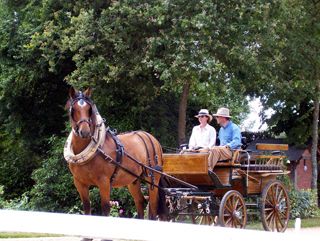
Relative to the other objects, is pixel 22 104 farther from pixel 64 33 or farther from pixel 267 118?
pixel 267 118

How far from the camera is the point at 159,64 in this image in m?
16.8

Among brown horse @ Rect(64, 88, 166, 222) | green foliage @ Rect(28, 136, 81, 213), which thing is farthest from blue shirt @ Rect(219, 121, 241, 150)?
green foliage @ Rect(28, 136, 81, 213)

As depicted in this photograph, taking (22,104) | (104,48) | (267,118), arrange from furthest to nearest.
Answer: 1. (267,118)
2. (22,104)
3. (104,48)

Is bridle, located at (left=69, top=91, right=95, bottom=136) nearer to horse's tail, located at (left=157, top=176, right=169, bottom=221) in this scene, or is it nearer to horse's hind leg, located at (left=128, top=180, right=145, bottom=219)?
horse's hind leg, located at (left=128, top=180, right=145, bottom=219)

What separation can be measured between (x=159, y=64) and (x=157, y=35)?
48.5 inches

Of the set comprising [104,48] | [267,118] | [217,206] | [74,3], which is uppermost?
[74,3]

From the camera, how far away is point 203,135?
12656mm

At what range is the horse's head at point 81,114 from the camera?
10.1 meters

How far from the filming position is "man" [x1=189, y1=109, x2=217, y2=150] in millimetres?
12578

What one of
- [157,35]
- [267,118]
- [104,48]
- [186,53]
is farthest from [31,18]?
[267,118]

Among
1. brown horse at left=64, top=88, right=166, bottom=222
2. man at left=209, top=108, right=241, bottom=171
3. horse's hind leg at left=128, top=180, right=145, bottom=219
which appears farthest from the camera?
horse's hind leg at left=128, top=180, right=145, bottom=219

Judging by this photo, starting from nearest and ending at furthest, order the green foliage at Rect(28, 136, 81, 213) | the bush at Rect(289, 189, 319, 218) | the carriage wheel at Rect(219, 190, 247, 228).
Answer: the carriage wheel at Rect(219, 190, 247, 228), the green foliage at Rect(28, 136, 81, 213), the bush at Rect(289, 189, 319, 218)

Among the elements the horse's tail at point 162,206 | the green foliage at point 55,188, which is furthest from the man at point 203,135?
the green foliage at point 55,188

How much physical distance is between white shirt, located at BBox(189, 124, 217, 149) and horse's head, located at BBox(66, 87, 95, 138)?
292 cm
